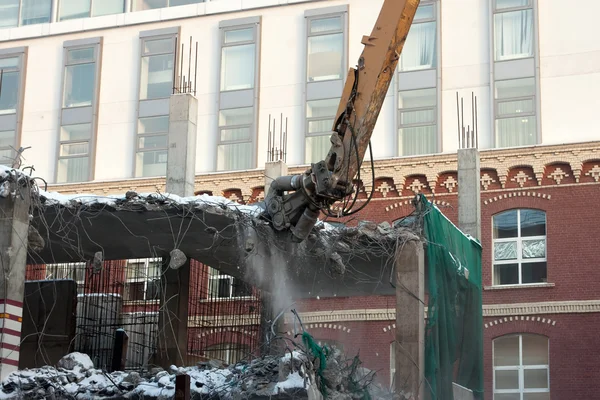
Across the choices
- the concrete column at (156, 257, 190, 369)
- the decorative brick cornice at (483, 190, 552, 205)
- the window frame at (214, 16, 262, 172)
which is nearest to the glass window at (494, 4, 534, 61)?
the decorative brick cornice at (483, 190, 552, 205)

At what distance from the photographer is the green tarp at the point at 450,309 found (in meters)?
20.8

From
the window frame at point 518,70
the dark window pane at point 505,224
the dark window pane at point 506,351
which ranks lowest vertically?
the dark window pane at point 506,351

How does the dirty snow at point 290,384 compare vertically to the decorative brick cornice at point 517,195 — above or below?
below

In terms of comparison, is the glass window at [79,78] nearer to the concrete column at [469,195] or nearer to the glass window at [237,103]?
the glass window at [237,103]

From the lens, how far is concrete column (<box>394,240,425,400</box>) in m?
20.1

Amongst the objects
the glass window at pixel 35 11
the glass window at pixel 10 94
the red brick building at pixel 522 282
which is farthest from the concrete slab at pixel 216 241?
the glass window at pixel 35 11

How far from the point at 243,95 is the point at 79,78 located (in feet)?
24.9

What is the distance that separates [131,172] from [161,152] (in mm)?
1440

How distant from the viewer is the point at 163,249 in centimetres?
2230

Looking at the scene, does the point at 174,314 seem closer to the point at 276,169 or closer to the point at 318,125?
the point at 276,169

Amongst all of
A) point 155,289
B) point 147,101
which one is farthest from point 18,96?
point 155,289

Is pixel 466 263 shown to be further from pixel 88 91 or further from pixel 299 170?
pixel 88 91

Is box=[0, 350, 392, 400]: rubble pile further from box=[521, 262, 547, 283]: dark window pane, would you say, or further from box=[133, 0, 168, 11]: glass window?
box=[133, 0, 168, 11]: glass window

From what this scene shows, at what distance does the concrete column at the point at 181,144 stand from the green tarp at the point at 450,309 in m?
9.00
